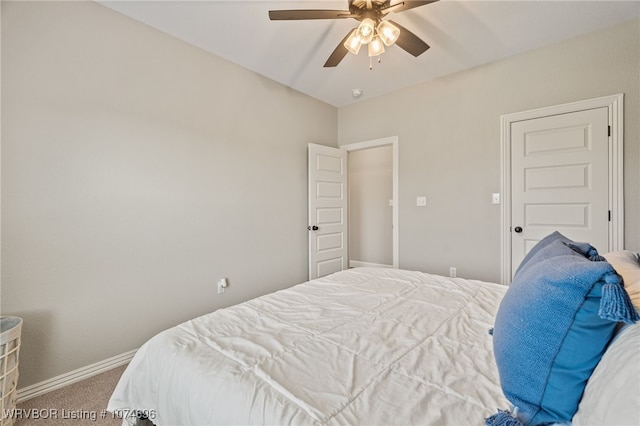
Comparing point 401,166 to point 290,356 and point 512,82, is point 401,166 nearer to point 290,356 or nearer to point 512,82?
point 512,82

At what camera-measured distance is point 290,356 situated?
998mm

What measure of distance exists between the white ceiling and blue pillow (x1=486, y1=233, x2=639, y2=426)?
213cm

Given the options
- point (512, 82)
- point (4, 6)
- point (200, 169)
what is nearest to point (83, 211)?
point (200, 169)

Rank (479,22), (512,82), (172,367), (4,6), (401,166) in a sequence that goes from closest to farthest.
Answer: (172,367) < (4,6) < (479,22) < (512,82) < (401,166)

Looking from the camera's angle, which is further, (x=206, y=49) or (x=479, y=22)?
(x=206, y=49)

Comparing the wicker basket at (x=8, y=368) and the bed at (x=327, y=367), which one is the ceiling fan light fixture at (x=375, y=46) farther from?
the wicker basket at (x=8, y=368)

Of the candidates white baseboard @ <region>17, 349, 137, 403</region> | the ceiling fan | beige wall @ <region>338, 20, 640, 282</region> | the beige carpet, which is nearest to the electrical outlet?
white baseboard @ <region>17, 349, 137, 403</region>

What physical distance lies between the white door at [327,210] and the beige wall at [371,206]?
1154 millimetres

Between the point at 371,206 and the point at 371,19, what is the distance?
357 cm

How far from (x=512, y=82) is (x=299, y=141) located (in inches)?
95.0

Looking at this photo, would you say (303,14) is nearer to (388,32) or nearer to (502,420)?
(388,32)

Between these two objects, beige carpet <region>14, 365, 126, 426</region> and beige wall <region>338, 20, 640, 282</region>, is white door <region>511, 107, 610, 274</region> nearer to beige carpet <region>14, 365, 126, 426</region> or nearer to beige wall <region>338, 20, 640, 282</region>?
beige wall <region>338, 20, 640, 282</region>

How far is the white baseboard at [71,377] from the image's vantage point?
174 cm

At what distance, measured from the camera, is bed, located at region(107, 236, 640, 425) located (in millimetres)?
744
